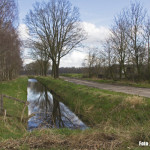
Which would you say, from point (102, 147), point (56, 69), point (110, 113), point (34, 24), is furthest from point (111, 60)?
point (102, 147)

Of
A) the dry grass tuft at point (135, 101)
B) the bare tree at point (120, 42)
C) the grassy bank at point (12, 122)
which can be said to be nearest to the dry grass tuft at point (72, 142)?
the grassy bank at point (12, 122)

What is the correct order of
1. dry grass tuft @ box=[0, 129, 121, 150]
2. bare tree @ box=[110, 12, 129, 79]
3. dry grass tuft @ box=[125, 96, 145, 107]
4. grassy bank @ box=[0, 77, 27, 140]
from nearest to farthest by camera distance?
dry grass tuft @ box=[0, 129, 121, 150] < grassy bank @ box=[0, 77, 27, 140] < dry grass tuft @ box=[125, 96, 145, 107] < bare tree @ box=[110, 12, 129, 79]

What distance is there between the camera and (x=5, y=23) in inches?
709

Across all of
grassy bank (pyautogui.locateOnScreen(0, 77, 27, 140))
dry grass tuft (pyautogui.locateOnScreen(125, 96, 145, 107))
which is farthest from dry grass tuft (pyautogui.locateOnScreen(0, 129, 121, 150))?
dry grass tuft (pyautogui.locateOnScreen(125, 96, 145, 107))

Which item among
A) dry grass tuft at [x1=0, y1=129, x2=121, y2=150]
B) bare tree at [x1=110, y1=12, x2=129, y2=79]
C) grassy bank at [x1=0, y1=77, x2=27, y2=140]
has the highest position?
bare tree at [x1=110, y1=12, x2=129, y2=79]

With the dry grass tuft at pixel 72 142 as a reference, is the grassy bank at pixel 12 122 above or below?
below

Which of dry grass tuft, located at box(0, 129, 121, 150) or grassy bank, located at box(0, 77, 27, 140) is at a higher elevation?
dry grass tuft, located at box(0, 129, 121, 150)

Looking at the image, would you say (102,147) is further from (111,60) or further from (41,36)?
(41,36)

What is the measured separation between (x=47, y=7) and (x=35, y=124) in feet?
88.6

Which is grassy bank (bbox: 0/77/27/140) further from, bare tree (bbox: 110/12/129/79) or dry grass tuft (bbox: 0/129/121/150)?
bare tree (bbox: 110/12/129/79)

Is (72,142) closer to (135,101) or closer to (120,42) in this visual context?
(135,101)

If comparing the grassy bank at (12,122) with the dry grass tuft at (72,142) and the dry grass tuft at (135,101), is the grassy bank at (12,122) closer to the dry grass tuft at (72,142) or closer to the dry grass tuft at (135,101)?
the dry grass tuft at (72,142)

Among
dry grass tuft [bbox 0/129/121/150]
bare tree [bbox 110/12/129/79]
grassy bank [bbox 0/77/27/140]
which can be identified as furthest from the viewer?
bare tree [bbox 110/12/129/79]

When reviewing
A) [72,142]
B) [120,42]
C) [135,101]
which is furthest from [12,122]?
[120,42]
